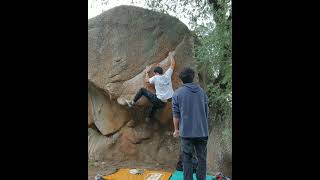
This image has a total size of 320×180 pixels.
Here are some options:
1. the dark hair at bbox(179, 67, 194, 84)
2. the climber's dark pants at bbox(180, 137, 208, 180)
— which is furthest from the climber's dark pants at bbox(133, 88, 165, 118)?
the climber's dark pants at bbox(180, 137, 208, 180)

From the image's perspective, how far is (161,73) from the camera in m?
6.62

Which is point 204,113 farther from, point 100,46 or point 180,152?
point 100,46

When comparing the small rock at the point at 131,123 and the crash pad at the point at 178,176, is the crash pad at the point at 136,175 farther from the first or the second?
the small rock at the point at 131,123

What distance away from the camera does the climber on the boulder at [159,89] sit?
6574 millimetres

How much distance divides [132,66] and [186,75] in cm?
73

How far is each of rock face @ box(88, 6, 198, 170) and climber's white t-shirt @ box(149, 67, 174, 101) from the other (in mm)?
80

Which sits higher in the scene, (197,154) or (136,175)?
(197,154)

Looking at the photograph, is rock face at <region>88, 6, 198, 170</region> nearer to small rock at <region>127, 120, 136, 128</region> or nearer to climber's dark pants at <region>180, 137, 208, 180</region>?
small rock at <region>127, 120, 136, 128</region>

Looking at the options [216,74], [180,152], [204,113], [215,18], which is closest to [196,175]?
[180,152]

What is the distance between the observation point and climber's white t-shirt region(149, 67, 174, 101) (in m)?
6.56

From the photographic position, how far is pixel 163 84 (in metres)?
6.59

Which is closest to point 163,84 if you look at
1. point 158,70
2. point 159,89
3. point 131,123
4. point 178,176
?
point 159,89

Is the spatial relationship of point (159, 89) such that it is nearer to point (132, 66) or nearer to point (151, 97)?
point (151, 97)

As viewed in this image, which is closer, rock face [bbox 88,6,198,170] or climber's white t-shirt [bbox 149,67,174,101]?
climber's white t-shirt [bbox 149,67,174,101]
